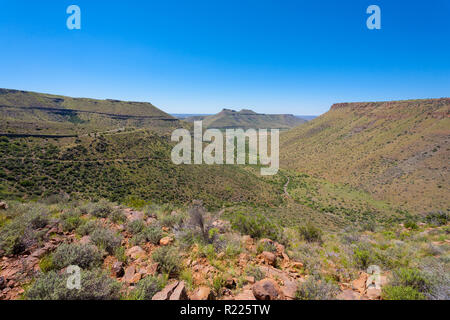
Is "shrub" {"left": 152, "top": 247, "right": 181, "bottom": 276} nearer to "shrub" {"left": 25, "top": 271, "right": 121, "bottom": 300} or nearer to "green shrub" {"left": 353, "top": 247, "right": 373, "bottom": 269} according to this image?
"shrub" {"left": 25, "top": 271, "right": 121, "bottom": 300}

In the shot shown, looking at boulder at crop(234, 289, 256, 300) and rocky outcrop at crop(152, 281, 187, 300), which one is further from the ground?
rocky outcrop at crop(152, 281, 187, 300)

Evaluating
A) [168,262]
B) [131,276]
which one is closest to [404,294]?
[168,262]

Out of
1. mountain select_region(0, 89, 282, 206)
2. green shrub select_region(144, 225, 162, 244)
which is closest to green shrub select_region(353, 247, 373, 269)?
green shrub select_region(144, 225, 162, 244)

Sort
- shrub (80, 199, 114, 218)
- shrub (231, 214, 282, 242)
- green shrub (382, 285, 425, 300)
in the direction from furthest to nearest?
1. shrub (80, 199, 114, 218)
2. shrub (231, 214, 282, 242)
3. green shrub (382, 285, 425, 300)

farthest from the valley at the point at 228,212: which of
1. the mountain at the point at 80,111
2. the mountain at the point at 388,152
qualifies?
the mountain at the point at 80,111

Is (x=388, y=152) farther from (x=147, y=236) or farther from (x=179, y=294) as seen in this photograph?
(x=179, y=294)
